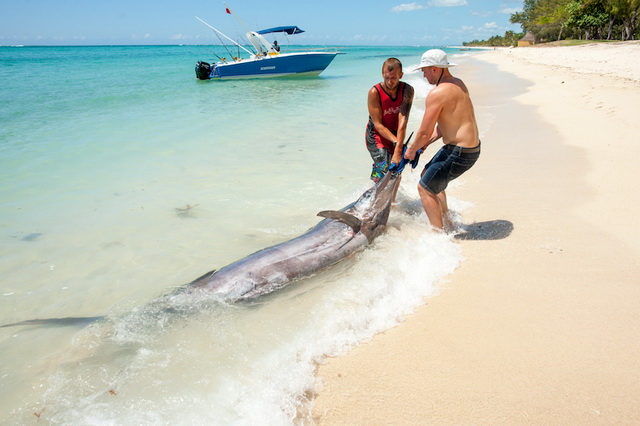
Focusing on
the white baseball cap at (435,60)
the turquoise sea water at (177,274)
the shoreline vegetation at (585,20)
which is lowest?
the turquoise sea water at (177,274)

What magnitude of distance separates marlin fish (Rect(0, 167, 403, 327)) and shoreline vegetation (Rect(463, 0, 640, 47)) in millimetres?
55135

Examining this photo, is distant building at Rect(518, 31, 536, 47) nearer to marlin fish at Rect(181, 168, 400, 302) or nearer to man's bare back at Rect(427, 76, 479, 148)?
man's bare back at Rect(427, 76, 479, 148)

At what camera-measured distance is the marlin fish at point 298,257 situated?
3.45 metres

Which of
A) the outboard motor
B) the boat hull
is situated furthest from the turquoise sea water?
the outboard motor

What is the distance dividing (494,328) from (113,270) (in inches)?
150

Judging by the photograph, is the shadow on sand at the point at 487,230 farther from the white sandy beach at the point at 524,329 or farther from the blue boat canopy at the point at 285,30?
the blue boat canopy at the point at 285,30

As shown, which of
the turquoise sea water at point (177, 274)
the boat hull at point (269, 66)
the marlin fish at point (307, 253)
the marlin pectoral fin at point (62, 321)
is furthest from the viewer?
the boat hull at point (269, 66)

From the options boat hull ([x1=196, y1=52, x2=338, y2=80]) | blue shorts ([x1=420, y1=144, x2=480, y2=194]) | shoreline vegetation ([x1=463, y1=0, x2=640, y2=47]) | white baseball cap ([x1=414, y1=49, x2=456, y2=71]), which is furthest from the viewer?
shoreline vegetation ([x1=463, y1=0, x2=640, y2=47])

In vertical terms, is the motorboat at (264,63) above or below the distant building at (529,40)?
below

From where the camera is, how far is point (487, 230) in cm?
461

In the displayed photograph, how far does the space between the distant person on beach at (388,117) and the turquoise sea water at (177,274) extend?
32.5 inches

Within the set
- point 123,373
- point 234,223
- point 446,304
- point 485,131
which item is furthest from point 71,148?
point 485,131

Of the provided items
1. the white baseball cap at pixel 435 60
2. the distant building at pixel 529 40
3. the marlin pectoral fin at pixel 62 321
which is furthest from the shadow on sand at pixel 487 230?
the distant building at pixel 529 40

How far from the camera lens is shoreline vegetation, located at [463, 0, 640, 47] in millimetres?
45875
